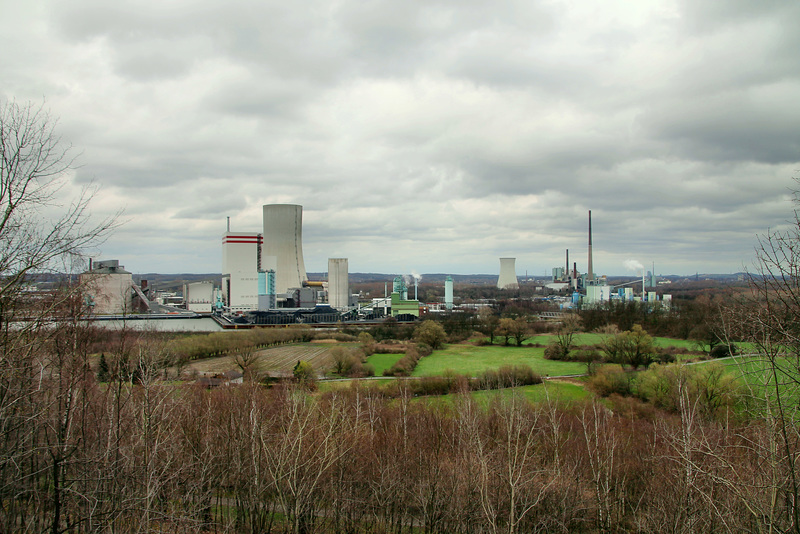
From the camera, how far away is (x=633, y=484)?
381 inches

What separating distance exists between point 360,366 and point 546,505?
15.3 m

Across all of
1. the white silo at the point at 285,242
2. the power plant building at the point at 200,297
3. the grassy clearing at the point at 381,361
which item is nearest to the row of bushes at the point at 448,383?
the grassy clearing at the point at 381,361

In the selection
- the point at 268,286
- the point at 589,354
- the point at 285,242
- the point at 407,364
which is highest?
the point at 285,242

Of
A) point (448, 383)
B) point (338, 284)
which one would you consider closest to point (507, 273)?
point (338, 284)

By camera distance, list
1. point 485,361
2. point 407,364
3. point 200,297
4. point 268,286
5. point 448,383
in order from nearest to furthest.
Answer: point 448,383, point 407,364, point 485,361, point 268,286, point 200,297

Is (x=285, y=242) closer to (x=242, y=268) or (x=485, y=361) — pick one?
(x=242, y=268)

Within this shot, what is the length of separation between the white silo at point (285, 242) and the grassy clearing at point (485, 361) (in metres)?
18.1

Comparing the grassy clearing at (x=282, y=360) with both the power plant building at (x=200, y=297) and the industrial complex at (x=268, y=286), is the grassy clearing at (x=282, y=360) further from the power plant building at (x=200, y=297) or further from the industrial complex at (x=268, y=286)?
the power plant building at (x=200, y=297)

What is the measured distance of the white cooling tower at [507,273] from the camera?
80.9m

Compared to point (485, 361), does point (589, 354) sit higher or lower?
higher

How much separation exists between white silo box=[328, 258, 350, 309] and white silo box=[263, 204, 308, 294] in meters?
3.87

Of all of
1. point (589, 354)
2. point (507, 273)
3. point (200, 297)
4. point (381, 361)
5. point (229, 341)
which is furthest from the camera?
point (507, 273)

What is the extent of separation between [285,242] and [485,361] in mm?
23250

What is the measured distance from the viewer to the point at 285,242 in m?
42.2
